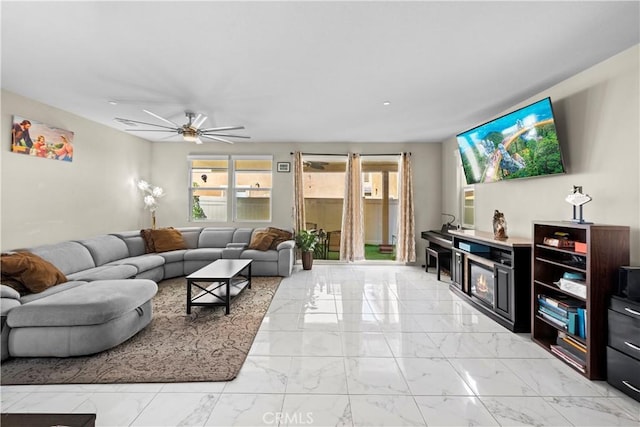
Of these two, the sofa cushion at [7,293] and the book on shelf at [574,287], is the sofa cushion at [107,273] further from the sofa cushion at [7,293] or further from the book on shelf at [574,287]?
the book on shelf at [574,287]

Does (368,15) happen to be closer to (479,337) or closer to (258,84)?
(258,84)

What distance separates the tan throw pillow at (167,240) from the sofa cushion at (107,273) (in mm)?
1167

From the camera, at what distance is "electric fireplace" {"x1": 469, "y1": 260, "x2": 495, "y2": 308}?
3.43 m

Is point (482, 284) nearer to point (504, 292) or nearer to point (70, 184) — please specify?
point (504, 292)

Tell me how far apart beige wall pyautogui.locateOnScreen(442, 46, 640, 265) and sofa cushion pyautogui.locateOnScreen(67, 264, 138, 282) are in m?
5.26

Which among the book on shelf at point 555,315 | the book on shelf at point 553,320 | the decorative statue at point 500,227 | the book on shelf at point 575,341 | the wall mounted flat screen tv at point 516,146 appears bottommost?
the book on shelf at point 575,341

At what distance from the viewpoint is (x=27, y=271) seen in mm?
2887

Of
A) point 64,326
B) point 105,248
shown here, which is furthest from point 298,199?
point 64,326

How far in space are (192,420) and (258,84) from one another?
10.1 feet

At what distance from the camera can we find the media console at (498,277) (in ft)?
9.84

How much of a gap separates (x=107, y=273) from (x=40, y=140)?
80.3 inches

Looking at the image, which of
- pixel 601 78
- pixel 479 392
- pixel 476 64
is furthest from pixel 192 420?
pixel 601 78

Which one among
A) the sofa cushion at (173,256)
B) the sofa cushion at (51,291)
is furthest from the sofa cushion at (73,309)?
the sofa cushion at (173,256)

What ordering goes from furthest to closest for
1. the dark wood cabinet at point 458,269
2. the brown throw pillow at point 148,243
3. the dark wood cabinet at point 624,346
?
the brown throw pillow at point 148,243 → the dark wood cabinet at point 458,269 → the dark wood cabinet at point 624,346
